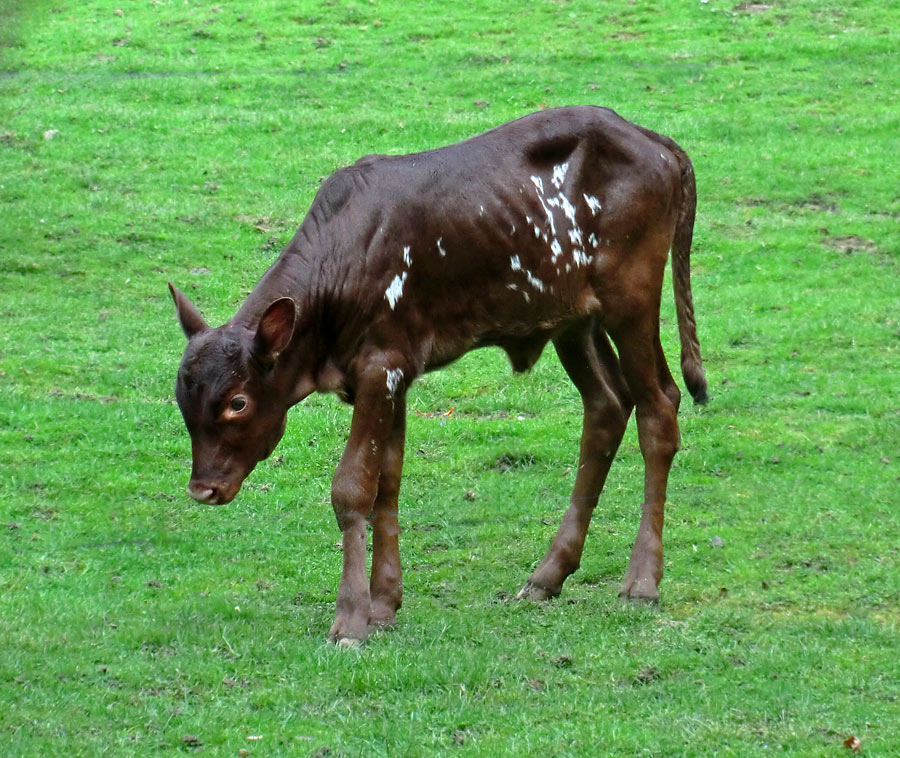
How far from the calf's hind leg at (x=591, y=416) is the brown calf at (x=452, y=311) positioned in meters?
0.01

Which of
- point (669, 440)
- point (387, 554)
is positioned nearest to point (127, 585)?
point (387, 554)

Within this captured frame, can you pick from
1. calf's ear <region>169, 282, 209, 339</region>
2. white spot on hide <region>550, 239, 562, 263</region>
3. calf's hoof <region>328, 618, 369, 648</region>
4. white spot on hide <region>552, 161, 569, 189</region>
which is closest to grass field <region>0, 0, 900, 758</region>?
calf's hoof <region>328, 618, 369, 648</region>

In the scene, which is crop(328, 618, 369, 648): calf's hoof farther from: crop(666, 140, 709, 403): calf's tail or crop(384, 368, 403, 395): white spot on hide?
crop(666, 140, 709, 403): calf's tail

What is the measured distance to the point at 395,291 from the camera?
8383 millimetres

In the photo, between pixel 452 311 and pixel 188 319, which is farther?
pixel 452 311

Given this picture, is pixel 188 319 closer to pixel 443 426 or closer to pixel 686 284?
pixel 686 284

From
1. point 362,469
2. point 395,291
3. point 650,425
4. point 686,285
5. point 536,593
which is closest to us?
point 362,469

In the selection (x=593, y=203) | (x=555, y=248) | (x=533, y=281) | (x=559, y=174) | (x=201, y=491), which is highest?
→ (x=559, y=174)

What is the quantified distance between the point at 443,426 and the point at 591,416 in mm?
3768

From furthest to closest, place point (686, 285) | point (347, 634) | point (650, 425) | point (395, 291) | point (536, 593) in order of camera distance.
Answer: point (686, 285)
point (650, 425)
point (536, 593)
point (395, 291)
point (347, 634)

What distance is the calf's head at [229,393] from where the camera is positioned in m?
7.97

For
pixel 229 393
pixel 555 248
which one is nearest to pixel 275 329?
pixel 229 393

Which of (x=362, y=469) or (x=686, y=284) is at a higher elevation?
(x=686, y=284)

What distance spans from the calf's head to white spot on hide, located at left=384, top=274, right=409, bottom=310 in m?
0.65
